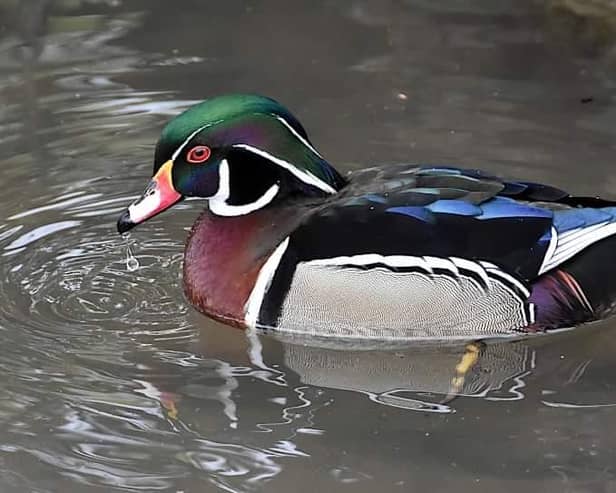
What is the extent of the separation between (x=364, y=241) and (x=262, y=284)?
0.45m

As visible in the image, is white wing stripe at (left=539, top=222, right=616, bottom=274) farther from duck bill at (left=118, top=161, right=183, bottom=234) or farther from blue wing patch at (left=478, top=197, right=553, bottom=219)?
duck bill at (left=118, top=161, right=183, bottom=234)

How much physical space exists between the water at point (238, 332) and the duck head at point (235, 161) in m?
0.48

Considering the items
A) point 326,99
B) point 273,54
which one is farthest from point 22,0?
point 326,99

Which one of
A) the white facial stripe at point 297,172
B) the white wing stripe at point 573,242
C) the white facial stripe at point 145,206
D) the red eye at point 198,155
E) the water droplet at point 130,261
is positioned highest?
the red eye at point 198,155

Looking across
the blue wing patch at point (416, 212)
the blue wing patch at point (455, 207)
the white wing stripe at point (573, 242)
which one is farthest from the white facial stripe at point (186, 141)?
the white wing stripe at point (573, 242)

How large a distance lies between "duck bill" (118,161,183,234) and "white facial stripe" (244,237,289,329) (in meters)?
0.46

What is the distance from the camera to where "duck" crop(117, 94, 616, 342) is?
16.1 feet

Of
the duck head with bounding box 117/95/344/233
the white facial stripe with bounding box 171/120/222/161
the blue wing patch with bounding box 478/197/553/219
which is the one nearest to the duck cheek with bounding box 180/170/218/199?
the duck head with bounding box 117/95/344/233

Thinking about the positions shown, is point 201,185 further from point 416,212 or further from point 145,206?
point 416,212

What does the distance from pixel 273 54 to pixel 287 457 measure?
3954mm

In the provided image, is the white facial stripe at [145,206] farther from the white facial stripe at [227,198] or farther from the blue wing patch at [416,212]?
the blue wing patch at [416,212]

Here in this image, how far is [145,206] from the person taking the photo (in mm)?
5188

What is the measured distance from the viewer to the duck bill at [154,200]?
5184mm

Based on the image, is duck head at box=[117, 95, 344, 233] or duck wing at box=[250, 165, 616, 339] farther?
duck head at box=[117, 95, 344, 233]
